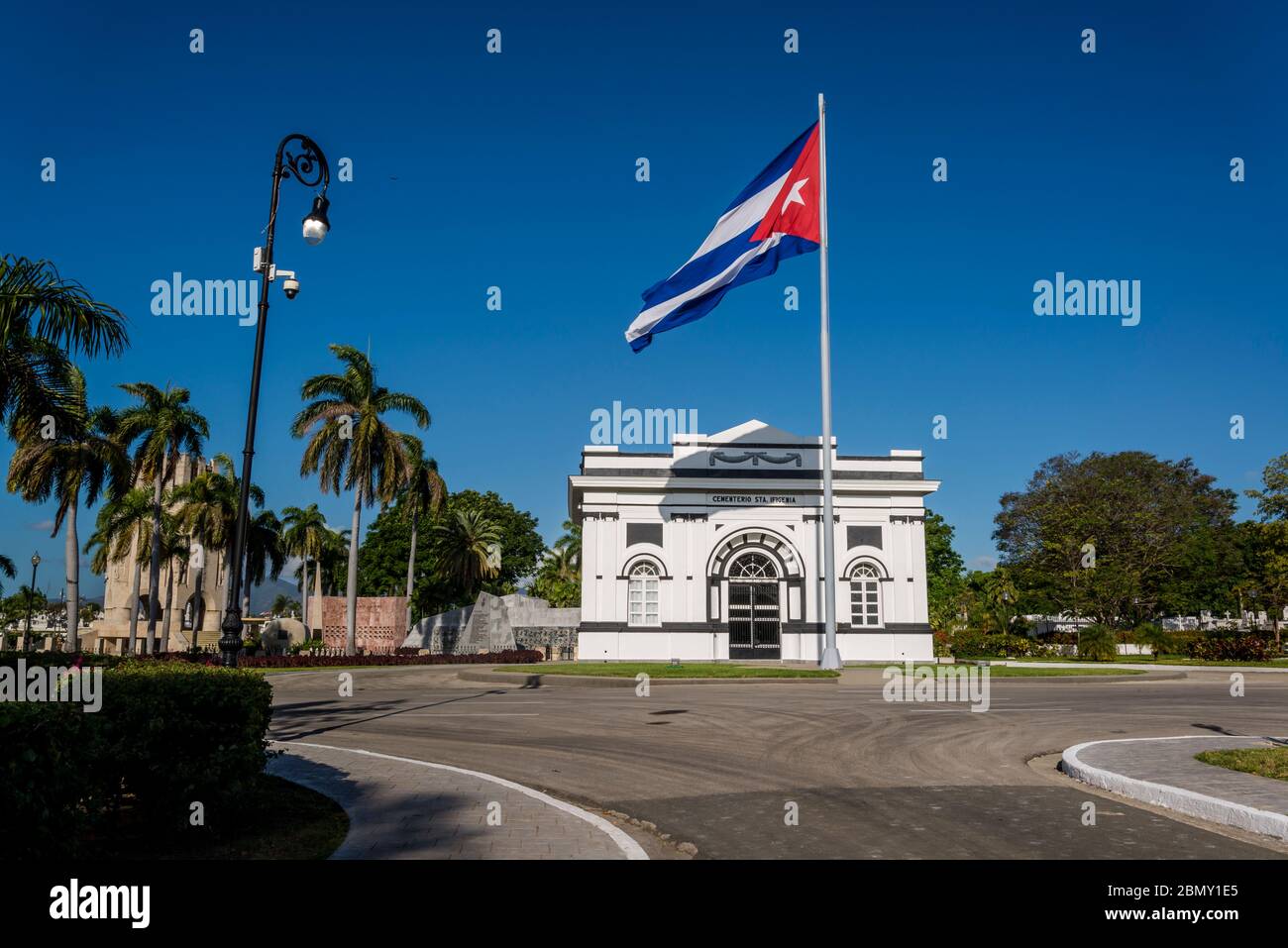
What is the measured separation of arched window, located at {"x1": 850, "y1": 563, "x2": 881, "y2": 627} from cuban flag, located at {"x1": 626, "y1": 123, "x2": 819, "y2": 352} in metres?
19.8

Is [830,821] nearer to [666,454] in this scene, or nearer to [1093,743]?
[1093,743]

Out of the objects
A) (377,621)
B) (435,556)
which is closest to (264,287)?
(377,621)

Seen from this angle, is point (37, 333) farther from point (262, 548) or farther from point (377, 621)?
point (262, 548)

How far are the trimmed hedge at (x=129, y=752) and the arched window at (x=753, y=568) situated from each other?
31613mm

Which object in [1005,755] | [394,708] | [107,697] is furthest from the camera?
[394,708]

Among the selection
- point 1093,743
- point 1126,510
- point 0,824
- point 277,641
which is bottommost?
point 277,641

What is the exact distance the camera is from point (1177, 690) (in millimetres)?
21891

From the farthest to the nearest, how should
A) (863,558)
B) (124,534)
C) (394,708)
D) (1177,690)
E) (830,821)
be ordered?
(124,534)
(863,558)
(1177,690)
(394,708)
(830,821)

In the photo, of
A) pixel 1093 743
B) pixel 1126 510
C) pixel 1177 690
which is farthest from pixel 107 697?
pixel 1126 510

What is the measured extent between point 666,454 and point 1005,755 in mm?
28631

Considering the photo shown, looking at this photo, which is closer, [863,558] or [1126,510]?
[863,558]

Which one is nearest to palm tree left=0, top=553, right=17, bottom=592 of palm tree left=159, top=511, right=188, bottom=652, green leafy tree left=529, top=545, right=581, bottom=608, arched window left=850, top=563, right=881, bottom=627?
palm tree left=159, top=511, right=188, bottom=652

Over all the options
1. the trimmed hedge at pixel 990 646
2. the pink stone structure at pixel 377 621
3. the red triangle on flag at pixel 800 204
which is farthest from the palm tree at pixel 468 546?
the red triangle on flag at pixel 800 204

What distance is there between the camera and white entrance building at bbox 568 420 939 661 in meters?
37.0
